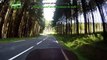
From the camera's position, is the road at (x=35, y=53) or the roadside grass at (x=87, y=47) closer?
the road at (x=35, y=53)

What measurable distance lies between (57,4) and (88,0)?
23677mm

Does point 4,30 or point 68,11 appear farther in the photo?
point 68,11

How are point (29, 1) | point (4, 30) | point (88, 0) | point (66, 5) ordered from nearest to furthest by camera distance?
point (88, 0) < point (4, 30) < point (66, 5) < point (29, 1)

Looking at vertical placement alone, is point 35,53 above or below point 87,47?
below

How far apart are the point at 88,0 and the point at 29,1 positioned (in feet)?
76.3

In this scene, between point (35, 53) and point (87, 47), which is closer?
point (87, 47)

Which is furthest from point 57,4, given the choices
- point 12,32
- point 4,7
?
point 4,7

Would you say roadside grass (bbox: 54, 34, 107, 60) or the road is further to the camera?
roadside grass (bbox: 54, 34, 107, 60)

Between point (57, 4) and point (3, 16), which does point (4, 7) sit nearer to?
point (3, 16)

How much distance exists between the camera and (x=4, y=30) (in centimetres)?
5969

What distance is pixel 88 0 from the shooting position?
163 ft

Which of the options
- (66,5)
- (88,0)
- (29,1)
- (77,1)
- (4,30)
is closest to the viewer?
(88,0)

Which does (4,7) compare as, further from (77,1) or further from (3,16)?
(77,1)

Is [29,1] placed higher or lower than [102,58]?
higher
